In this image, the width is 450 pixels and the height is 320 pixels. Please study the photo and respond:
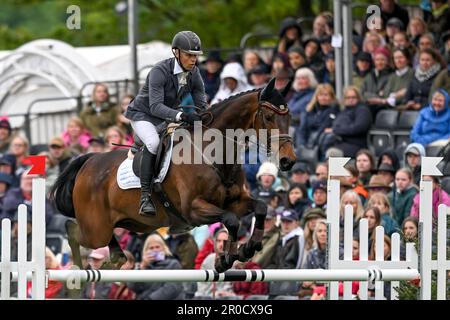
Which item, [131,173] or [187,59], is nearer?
[187,59]

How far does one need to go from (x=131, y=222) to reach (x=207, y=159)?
1215mm

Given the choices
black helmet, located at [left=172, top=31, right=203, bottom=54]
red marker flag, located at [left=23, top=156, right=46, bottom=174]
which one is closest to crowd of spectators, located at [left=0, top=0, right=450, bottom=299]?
black helmet, located at [left=172, top=31, right=203, bottom=54]

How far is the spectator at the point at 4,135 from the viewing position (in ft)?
65.0

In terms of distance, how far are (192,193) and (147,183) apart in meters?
0.49

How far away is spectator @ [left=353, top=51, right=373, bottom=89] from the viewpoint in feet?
57.3

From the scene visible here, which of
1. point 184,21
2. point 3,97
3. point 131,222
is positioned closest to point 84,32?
point 184,21

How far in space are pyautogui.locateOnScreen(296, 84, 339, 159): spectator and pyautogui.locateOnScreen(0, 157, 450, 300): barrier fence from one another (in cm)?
535

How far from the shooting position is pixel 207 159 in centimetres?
1213

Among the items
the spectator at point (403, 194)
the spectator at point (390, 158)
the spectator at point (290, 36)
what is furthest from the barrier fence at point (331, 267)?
→ the spectator at point (290, 36)

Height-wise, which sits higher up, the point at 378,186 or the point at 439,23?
the point at 439,23

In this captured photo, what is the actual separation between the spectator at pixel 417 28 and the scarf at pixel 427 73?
811 mm

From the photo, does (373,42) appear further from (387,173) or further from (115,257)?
(115,257)

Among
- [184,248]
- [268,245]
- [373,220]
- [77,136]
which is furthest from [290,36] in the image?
[373,220]

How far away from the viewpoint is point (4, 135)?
19859mm
